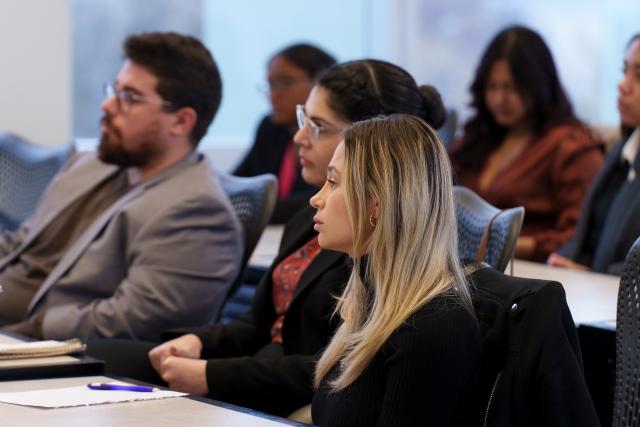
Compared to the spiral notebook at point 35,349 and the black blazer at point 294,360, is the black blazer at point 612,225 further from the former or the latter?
the spiral notebook at point 35,349

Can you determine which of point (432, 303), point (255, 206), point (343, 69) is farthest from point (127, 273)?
point (432, 303)

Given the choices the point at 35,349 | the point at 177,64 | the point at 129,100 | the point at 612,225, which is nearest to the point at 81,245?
the point at 129,100

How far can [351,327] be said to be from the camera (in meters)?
1.68

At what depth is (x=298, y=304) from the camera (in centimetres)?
223

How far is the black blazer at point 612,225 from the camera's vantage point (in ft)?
10.1

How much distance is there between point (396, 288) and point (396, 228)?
0.08 meters

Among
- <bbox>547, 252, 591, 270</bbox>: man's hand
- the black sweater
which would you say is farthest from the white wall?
the black sweater

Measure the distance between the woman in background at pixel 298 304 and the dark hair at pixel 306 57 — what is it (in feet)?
7.00

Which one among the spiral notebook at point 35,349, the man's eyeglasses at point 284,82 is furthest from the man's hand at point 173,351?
the man's eyeglasses at point 284,82

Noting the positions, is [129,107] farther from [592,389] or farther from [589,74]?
[589,74]

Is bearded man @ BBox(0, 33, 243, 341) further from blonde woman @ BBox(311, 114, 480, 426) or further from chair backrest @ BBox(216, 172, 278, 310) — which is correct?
blonde woman @ BBox(311, 114, 480, 426)

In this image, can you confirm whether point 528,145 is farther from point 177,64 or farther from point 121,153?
point 121,153

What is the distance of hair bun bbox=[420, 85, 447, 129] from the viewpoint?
237 cm

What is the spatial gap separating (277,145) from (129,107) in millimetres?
1796
